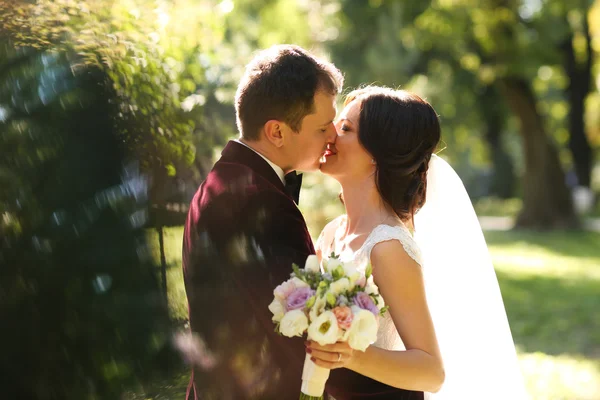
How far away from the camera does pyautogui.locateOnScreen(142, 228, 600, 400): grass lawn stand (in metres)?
3.24

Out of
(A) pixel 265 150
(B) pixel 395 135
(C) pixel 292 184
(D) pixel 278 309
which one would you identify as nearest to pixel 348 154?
(B) pixel 395 135

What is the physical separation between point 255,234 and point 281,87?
20.8 inches

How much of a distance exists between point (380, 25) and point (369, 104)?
784 inches

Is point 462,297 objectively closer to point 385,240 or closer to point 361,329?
point 385,240

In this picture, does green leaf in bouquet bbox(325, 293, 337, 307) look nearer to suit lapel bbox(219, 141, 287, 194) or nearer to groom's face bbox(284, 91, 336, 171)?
suit lapel bbox(219, 141, 287, 194)

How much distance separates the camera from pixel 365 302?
7.35 feet

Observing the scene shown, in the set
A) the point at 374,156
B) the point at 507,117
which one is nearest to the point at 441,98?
the point at 507,117

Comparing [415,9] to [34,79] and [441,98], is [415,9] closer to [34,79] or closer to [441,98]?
[441,98]

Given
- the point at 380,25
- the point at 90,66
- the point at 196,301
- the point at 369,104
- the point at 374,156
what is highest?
the point at 90,66

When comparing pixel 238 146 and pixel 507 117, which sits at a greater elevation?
pixel 238 146

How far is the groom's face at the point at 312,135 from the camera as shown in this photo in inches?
107

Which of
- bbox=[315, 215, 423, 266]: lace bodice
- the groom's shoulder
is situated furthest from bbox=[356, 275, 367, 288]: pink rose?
bbox=[315, 215, 423, 266]: lace bodice

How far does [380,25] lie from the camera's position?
2231cm

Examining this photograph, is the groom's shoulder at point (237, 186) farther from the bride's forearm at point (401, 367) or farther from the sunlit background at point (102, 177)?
the bride's forearm at point (401, 367)
